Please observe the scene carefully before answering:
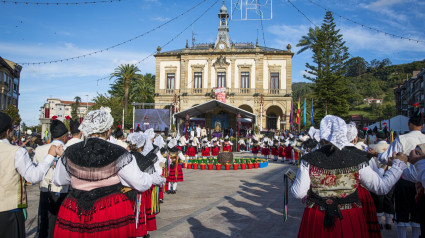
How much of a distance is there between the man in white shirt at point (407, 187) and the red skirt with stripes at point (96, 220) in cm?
352

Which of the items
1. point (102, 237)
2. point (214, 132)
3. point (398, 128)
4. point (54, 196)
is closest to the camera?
point (102, 237)

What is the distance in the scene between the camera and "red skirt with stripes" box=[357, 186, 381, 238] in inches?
147

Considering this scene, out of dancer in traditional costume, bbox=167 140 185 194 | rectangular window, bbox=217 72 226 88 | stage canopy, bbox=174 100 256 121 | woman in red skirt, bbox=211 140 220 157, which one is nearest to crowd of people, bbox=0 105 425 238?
dancer in traditional costume, bbox=167 140 185 194

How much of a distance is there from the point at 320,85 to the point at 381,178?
34534mm

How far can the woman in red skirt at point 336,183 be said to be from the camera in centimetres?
296

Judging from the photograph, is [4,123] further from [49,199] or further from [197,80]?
[197,80]

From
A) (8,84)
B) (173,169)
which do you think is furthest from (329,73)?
(8,84)

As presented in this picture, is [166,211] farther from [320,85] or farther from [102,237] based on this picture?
[320,85]

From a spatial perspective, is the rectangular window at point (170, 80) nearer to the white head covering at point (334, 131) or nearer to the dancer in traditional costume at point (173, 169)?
the dancer in traditional costume at point (173, 169)

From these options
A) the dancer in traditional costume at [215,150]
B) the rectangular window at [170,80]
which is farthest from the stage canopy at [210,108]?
the rectangular window at [170,80]

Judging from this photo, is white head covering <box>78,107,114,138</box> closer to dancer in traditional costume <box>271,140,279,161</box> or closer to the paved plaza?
the paved plaza

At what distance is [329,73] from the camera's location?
35938mm

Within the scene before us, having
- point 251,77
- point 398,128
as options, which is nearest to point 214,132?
point 251,77

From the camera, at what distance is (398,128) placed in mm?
24234
